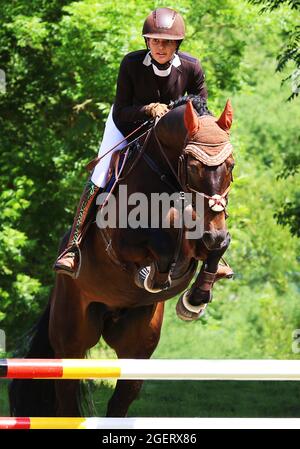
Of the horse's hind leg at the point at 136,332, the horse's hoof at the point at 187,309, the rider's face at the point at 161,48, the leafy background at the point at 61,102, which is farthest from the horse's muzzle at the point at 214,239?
the leafy background at the point at 61,102

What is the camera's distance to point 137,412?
9953 mm

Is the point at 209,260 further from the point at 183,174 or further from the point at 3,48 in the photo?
the point at 3,48

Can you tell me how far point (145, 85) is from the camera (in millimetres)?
6730

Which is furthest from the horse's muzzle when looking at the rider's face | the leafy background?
the leafy background

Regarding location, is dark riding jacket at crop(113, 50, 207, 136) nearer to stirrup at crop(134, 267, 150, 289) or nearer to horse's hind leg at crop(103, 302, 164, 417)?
stirrup at crop(134, 267, 150, 289)

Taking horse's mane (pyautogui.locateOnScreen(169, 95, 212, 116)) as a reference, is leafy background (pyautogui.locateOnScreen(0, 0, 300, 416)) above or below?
below

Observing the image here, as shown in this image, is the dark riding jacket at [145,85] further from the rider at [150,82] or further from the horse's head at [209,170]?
the horse's head at [209,170]

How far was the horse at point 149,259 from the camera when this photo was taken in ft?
20.0

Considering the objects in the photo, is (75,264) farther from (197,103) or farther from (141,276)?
(197,103)

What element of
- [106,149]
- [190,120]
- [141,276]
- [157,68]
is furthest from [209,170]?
[106,149]

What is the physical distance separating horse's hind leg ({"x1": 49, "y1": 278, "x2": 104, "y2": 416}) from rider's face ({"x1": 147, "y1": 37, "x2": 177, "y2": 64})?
5.82 feet

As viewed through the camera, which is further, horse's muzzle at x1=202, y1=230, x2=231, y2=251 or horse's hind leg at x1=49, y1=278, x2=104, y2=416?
horse's hind leg at x1=49, y1=278, x2=104, y2=416

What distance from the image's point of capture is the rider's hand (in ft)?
21.5

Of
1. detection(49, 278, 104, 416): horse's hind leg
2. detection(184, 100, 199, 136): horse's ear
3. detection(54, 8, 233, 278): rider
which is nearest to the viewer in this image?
detection(184, 100, 199, 136): horse's ear
